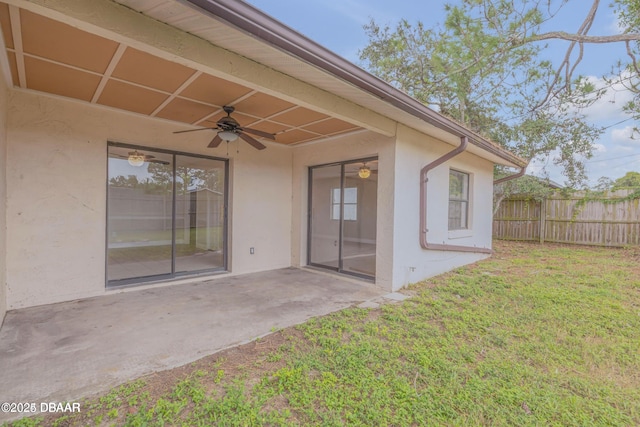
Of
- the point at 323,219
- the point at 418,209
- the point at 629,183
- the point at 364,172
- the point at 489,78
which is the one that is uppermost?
the point at 489,78

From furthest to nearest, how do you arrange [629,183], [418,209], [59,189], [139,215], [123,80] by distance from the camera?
[629,183]
[139,215]
[418,209]
[59,189]
[123,80]

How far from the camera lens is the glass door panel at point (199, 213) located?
5.20 metres

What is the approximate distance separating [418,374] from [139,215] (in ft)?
16.8

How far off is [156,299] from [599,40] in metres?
8.42

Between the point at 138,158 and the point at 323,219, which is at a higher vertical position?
the point at 138,158

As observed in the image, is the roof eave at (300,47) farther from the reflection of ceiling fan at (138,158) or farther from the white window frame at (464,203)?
the reflection of ceiling fan at (138,158)

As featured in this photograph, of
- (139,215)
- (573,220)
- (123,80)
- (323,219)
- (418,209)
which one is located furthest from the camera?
→ (573,220)

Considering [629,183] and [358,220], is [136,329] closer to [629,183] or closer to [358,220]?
[358,220]

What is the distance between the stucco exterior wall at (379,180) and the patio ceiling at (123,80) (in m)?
0.48

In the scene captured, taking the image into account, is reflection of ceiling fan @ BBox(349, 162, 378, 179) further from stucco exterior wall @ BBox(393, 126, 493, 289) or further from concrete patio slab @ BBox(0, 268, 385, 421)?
concrete patio slab @ BBox(0, 268, 385, 421)

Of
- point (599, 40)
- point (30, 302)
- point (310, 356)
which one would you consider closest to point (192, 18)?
point (310, 356)

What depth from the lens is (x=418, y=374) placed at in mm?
2316

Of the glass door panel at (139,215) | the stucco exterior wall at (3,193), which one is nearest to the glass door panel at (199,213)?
the glass door panel at (139,215)

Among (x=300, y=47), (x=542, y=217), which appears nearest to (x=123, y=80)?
(x=300, y=47)
